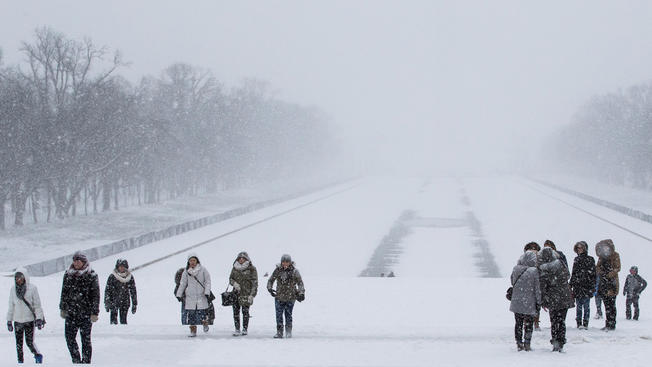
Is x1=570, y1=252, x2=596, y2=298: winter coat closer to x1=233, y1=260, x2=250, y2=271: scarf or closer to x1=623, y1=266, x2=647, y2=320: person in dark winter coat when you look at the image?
x1=623, y1=266, x2=647, y2=320: person in dark winter coat

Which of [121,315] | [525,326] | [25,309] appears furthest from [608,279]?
[25,309]

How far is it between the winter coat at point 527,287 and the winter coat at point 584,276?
2.18 m

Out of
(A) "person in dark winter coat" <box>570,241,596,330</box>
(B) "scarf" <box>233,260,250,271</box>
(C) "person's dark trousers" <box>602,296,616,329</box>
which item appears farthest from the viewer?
(C) "person's dark trousers" <box>602,296,616,329</box>

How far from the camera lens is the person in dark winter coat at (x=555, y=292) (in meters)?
10.1

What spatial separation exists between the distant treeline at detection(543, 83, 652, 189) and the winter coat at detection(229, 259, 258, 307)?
258 ft

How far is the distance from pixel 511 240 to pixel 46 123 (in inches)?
1360

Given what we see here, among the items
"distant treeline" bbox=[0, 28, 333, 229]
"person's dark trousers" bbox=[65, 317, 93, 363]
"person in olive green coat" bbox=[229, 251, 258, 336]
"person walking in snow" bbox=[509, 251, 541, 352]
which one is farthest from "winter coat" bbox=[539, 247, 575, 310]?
"distant treeline" bbox=[0, 28, 333, 229]

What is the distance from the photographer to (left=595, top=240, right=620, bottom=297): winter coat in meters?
12.0

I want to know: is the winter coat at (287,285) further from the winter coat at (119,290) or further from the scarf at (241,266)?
the winter coat at (119,290)

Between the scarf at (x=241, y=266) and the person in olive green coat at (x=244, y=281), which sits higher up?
the scarf at (x=241, y=266)

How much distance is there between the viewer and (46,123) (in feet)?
175

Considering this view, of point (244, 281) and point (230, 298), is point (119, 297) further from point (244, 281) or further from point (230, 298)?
point (244, 281)

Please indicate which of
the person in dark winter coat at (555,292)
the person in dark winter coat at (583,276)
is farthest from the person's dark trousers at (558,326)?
the person in dark winter coat at (583,276)

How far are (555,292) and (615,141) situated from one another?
3853 inches
